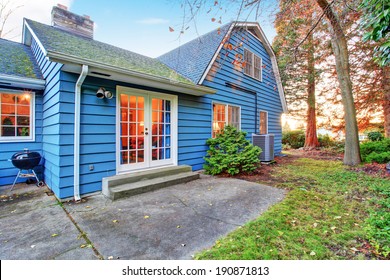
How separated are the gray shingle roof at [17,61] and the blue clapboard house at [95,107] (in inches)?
0.8

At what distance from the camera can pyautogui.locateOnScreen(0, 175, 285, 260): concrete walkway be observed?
74.4 inches

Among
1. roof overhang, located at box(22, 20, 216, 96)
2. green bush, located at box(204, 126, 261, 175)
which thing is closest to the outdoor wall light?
roof overhang, located at box(22, 20, 216, 96)

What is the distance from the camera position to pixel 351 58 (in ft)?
29.3

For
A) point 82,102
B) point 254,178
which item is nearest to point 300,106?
point 254,178

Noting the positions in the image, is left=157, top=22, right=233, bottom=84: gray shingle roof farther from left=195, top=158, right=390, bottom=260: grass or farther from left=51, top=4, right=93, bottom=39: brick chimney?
left=195, top=158, right=390, bottom=260: grass

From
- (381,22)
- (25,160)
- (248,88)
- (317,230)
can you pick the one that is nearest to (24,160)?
(25,160)

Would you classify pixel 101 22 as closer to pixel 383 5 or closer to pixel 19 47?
pixel 19 47

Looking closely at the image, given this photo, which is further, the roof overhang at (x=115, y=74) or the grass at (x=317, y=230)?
the roof overhang at (x=115, y=74)

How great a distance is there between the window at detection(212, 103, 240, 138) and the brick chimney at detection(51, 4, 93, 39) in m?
4.69

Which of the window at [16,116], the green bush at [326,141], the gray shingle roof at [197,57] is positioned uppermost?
the gray shingle roof at [197,57]

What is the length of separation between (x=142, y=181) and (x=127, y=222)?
144 cm

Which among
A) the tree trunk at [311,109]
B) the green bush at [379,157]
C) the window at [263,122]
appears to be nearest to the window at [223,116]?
the window at [263,122]

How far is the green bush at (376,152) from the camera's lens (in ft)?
20.3

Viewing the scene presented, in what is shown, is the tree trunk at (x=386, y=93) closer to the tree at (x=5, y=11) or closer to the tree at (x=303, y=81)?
the tree at (x=303, y=81)
